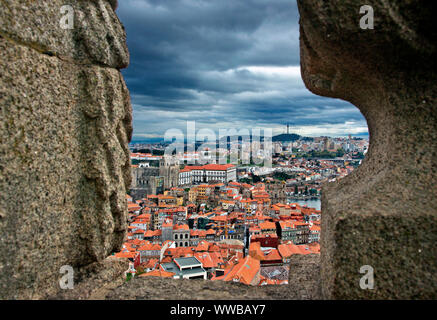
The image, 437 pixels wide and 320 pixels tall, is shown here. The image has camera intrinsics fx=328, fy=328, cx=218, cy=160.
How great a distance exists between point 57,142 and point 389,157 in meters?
1.52

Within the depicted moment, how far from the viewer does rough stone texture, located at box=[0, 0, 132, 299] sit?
51.3 inches

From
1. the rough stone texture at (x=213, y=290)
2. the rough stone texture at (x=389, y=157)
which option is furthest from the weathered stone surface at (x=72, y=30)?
the rough stone texture at (x=213, y=290)

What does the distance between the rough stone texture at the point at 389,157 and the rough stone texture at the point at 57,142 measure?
1063mm

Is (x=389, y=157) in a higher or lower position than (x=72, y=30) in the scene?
lower

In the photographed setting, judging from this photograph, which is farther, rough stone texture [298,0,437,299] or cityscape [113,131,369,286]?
cityscape [113,131,369,286]

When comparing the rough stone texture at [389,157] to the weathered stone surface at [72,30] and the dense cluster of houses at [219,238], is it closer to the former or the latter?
the weathered stone surface at [72,30]

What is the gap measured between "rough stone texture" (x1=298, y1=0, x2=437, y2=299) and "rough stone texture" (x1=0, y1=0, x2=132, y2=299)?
1.06 meters

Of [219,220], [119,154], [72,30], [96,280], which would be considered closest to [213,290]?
[96,280]

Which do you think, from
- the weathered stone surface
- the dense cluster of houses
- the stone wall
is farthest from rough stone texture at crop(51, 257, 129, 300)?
the dense cluster of houses

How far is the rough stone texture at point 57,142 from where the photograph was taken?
1.30m

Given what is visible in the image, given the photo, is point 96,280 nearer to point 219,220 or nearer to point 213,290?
point 213,290

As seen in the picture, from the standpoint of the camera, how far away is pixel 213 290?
1.73m

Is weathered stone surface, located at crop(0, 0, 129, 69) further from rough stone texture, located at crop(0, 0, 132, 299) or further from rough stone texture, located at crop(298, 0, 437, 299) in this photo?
rough stone texture, located at crop(298, 0, 437, 299)
